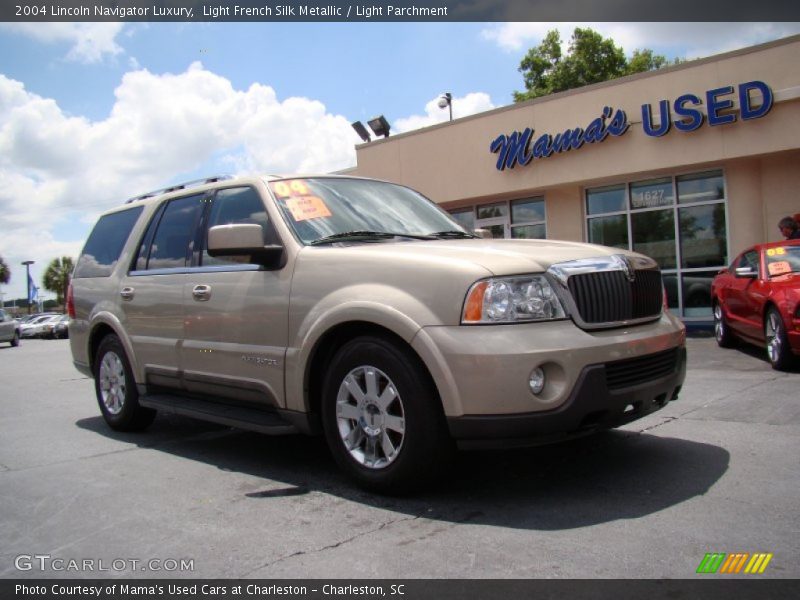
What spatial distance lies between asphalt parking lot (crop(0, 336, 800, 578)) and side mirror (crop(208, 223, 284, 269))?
56.3 inches

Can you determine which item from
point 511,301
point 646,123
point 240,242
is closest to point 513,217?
point 646,123

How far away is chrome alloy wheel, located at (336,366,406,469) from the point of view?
3699 mm

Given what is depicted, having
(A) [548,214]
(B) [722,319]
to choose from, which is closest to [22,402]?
(B) [722,319]

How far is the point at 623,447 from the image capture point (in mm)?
4617

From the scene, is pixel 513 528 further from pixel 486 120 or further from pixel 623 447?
pixel 486 120

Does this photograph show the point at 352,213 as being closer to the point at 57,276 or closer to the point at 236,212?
the point at 236,212

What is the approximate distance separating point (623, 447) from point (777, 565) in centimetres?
184

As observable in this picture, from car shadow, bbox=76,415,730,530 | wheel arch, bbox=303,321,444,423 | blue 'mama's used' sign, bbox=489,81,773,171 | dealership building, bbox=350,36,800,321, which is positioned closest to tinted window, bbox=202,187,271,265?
wheel arch, bbox=303,321,444,423

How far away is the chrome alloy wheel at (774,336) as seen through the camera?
7.47 metres

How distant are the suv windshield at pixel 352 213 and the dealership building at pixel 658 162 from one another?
261 inches

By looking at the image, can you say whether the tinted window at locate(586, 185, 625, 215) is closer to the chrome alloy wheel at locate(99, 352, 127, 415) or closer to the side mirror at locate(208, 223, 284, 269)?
the chrome alloy wheel at locate(99, 352, 127, 415)

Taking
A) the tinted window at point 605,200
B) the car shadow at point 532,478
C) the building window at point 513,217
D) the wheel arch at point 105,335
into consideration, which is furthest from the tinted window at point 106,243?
the tinted window at point 605,200

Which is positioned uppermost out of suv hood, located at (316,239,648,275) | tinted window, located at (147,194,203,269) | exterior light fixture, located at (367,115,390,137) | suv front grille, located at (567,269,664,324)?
exterior light fixture, located at (367,115,390,137)

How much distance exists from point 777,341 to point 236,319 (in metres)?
5.92
